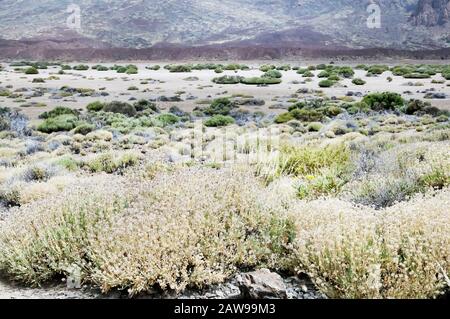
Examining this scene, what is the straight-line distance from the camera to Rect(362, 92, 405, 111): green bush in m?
26.2

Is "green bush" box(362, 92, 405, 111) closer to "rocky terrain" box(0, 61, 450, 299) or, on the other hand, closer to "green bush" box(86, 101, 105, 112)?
"green bush" box(86, 101, 105, 112)

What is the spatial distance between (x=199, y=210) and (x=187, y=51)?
97951mm

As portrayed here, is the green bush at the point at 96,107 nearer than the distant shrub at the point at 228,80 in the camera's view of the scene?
Yes

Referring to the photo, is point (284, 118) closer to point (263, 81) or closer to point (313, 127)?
point (313, 127)

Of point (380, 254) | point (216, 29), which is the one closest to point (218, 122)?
point (380, 254)

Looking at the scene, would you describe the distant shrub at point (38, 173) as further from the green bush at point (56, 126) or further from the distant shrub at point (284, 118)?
the distant shrub at point (284, 118)

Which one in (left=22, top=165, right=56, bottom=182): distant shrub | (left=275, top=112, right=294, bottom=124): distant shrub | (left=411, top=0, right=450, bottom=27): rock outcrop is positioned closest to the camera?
(left=22, top=165, right=56, bottom=182): distant shrub

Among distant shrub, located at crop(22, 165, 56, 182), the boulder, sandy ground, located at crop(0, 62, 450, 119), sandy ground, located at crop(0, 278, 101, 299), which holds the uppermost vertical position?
the boulder

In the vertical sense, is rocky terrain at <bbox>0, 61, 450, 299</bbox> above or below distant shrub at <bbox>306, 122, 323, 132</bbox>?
above

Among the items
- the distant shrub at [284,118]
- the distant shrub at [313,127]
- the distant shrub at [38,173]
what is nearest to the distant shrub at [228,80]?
the distant shrub at [284,118]

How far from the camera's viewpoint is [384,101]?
87.8ft

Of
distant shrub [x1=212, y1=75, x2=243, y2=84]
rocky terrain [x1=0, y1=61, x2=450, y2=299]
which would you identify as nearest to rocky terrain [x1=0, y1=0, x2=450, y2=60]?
distant shrub [x1=212, y1=75, x2=243, y2=84]

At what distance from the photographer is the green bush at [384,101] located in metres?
26.2

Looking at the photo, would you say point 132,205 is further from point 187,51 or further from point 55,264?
point 187,51
